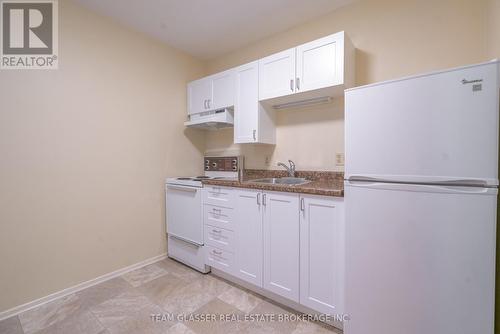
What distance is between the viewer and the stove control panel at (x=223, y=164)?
106 inches

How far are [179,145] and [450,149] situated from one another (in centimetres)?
254

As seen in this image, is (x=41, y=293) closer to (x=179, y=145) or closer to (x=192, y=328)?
(x=192, y=328)

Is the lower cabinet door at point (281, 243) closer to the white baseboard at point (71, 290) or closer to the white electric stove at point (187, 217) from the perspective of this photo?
the white electric stove at point (187, 217)

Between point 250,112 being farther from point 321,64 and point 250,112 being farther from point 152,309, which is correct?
point 152,309

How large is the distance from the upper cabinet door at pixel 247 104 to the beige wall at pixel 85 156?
2.91ft

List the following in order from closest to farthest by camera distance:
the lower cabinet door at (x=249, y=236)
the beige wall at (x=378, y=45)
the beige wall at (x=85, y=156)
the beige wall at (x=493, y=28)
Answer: the beige wall at (x=493, y=28), the beige wall at (x=378, y=45), the beige wall at (x=85, y=156), the lower cabinet door at (x=249, y=236)

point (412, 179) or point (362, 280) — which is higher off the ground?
point (412, 179)

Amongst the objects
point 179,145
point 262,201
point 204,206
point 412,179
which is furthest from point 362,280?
point 179,145

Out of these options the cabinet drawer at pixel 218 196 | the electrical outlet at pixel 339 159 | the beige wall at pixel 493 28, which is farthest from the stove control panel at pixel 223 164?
the beige wall at pixel 493 28

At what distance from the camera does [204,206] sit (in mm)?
2242

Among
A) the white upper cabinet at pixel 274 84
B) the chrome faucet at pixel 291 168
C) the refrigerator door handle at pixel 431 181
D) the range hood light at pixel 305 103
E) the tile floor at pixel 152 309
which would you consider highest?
the white upper cabinet at pixel 274 84

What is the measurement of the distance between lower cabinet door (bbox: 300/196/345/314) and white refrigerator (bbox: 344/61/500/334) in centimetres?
9

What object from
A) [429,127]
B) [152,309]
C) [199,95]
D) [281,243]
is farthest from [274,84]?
[152,309]

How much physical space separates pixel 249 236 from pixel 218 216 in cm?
39
